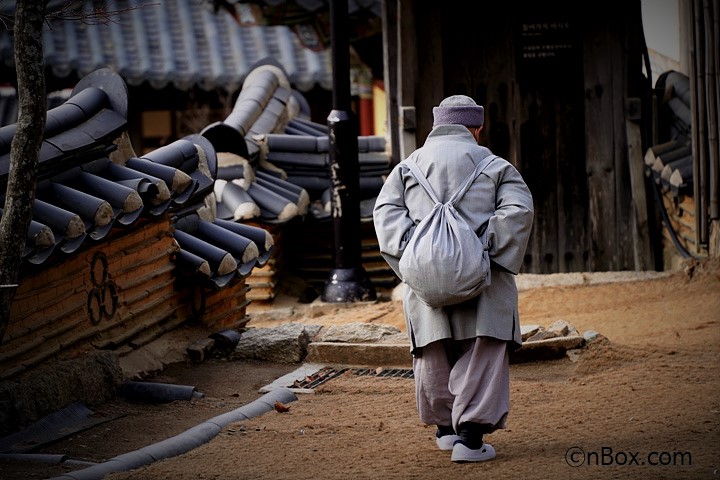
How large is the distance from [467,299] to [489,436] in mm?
920

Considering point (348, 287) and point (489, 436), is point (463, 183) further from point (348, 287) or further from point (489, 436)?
point (348, 287)

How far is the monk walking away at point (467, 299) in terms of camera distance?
5.41 metres

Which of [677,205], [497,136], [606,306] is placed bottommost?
[606,306]

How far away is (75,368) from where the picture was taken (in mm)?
6535

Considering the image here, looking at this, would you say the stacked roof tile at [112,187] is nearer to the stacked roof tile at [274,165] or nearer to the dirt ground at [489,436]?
the dirt ground at [489,436]

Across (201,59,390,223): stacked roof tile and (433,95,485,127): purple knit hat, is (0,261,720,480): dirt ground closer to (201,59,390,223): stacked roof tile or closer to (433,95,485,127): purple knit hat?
(433,95,485,127): purple knit hat

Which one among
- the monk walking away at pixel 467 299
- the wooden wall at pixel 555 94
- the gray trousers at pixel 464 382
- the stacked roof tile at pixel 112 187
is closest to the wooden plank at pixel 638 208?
the wooden wall at pixel 555 94

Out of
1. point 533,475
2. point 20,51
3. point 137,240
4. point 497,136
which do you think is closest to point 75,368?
point 137,240

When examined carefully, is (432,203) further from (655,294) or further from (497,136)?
(497,136)

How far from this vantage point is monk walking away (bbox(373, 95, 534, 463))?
5406 mm

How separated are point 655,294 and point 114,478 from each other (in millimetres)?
6747

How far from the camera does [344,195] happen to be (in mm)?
11711

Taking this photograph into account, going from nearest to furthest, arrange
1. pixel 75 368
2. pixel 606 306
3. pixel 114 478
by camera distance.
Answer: pixel 114 478
pixel 75 368
pixel 606 306

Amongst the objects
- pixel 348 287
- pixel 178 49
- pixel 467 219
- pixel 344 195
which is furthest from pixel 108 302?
pixel 178 49
